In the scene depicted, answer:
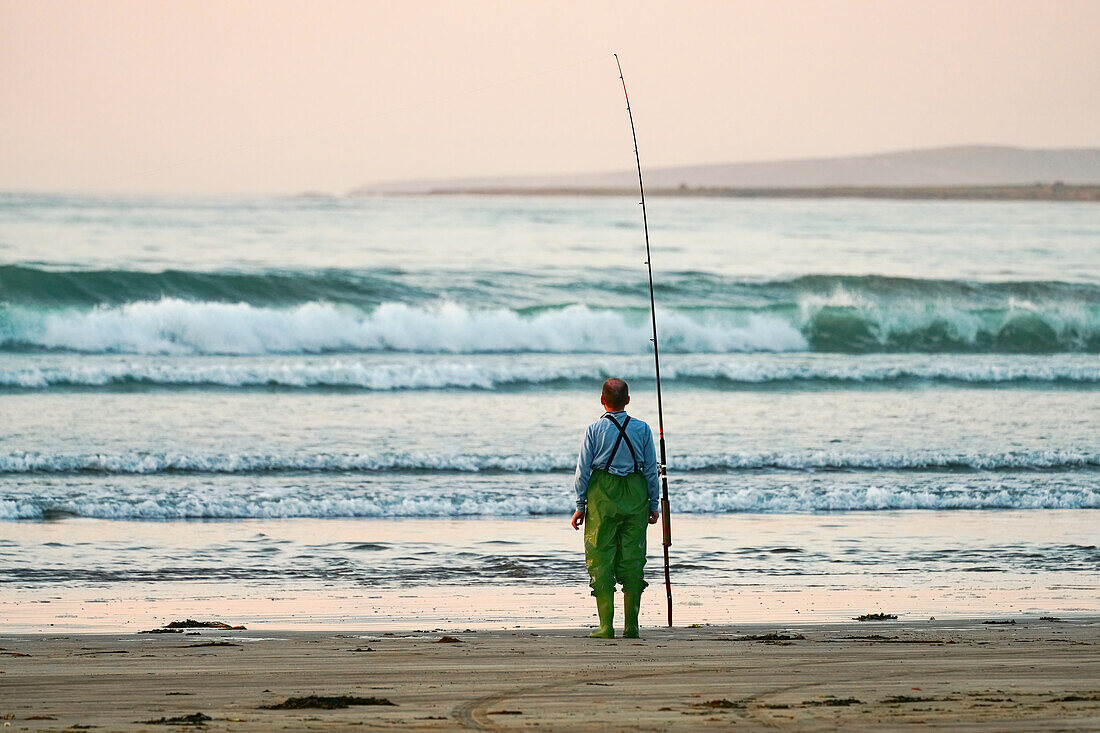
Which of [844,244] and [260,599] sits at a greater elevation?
[844,244]

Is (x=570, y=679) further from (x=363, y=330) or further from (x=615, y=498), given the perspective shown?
(x=363, y=330)

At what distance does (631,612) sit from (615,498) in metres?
0.58

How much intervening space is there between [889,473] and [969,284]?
711 inches

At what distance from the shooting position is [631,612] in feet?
20.2

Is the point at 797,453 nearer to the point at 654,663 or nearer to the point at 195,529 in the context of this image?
the point at 195,529

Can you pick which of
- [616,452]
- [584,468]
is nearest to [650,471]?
[616,452]

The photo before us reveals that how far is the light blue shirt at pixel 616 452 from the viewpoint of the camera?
6012 millimetres

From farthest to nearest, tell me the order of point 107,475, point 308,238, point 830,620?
point 308,238, point 107,475, point 830,620

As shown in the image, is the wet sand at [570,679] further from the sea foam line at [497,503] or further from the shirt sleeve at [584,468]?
the sea foam line at [497,503]

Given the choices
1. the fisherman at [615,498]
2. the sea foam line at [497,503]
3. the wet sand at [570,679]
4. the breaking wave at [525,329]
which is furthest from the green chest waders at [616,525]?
the breaking wave at [525,329]

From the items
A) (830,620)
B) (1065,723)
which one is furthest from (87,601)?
(1065,723)

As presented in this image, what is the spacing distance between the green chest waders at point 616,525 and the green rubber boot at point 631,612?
0.08 ft

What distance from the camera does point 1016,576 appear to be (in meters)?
8.20

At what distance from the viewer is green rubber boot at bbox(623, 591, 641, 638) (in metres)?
6.14
